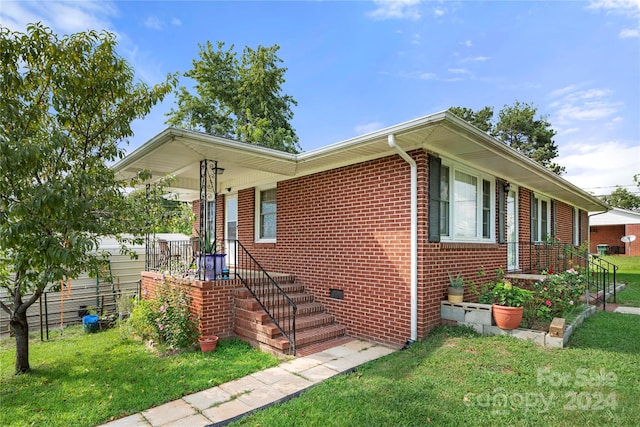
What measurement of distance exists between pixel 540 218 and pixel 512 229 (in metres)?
2.47

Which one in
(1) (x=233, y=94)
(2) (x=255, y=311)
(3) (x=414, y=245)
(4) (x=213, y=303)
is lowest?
(2) (x=255, y=311)

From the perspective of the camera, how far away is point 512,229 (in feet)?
26.7

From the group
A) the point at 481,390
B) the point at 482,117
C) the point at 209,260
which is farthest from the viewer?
the point at 482,117

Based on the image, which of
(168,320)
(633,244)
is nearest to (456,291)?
(168,320)

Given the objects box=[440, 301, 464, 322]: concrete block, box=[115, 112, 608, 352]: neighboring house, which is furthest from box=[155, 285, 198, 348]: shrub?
box=[440, 301, 464, 322]: concrete block

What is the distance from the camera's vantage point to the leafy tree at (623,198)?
3719 cm

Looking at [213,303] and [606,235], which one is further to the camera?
[606,235]

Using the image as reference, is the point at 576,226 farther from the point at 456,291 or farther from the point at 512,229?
the point at 456,291

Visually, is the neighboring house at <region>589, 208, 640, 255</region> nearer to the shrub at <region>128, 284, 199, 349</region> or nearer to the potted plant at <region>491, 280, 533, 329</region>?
the potted plant at <region>491, 280, 533, 329</region>

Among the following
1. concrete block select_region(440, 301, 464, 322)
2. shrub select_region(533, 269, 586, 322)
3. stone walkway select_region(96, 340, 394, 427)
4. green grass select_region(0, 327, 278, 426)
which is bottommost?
green grass select_region(0, 327, 278, 426)

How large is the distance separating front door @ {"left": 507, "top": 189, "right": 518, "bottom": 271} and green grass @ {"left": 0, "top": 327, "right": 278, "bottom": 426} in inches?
240

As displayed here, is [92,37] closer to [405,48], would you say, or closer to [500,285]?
[500,285]

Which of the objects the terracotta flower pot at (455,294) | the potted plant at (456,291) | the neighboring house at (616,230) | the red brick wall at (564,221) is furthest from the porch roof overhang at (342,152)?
the neighboring house at (616,230)

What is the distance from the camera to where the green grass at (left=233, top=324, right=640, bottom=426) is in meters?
3.03
